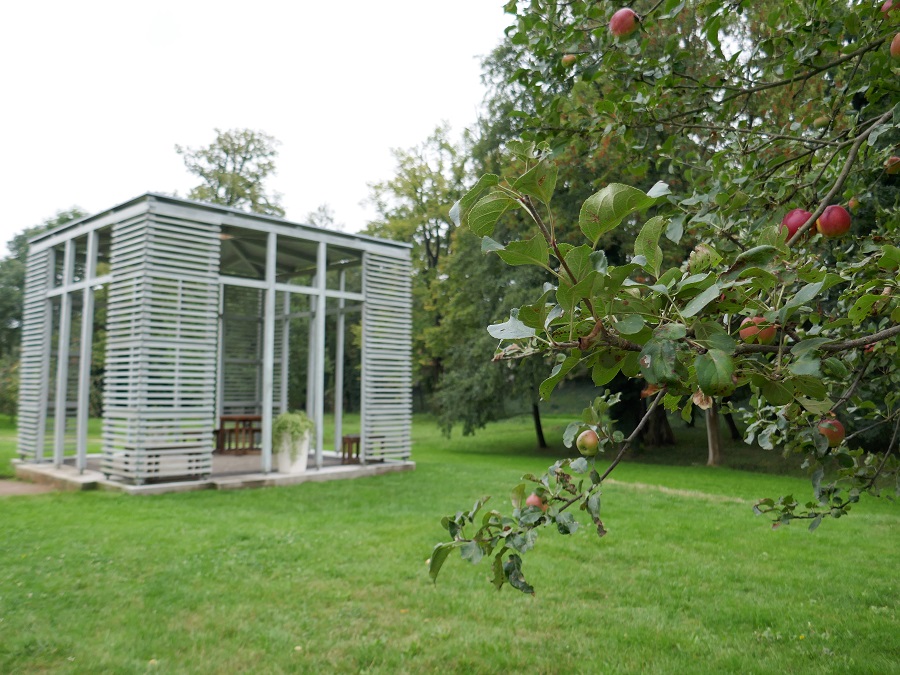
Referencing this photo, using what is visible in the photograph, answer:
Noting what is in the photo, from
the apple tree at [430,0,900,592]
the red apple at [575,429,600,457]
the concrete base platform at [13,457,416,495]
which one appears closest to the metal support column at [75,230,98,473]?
the concrete base platform at [13,457,416,495]

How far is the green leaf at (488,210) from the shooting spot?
94cm

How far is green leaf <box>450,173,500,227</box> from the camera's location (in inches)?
36.8

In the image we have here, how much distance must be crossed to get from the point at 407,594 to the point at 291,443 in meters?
5.38

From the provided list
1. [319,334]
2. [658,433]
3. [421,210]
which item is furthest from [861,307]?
[421,210]

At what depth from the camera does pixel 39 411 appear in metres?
10.3

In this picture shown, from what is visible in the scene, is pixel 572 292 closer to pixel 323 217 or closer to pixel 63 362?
pixel 63 362

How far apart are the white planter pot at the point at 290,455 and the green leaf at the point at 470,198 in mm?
8870

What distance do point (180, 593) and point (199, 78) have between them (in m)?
9.45

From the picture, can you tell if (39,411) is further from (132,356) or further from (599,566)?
(599,566)

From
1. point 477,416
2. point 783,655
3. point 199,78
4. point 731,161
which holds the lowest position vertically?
point 783,655

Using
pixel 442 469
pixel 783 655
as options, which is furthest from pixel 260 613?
pixel 442 469

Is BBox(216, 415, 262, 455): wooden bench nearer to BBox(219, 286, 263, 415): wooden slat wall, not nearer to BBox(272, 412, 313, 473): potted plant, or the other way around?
BBox(219, 286, 263, 415): wooden slat wall

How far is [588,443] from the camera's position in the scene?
1569 mm

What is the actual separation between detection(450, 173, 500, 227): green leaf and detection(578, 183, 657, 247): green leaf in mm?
142
